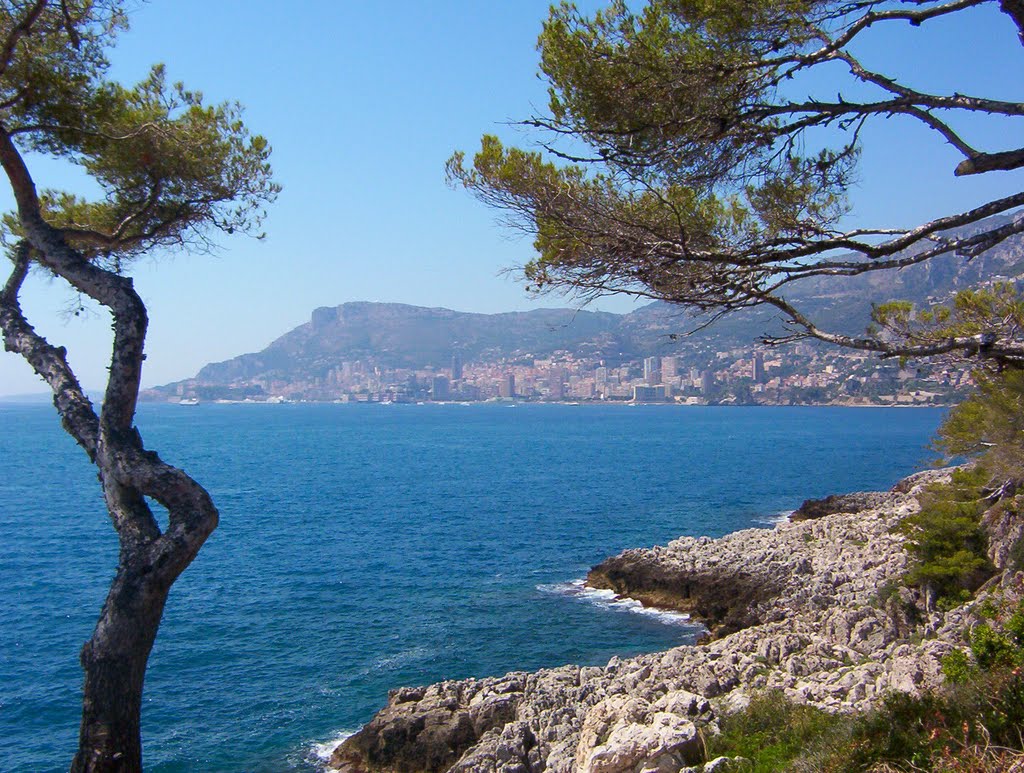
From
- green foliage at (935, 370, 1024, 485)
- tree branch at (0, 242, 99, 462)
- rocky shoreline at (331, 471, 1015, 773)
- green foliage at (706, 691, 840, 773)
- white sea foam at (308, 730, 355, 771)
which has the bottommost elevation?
white sea foam at (308, 730, 355, 771)

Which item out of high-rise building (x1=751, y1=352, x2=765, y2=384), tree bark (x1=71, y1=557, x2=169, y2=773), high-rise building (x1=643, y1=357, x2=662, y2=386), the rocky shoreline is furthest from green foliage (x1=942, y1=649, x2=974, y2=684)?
high-rise building (x1=643, y1=357, x2=662, y2=386)

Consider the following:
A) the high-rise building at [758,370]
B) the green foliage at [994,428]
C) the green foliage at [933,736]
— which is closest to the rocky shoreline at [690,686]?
the green foliage at [933,736]

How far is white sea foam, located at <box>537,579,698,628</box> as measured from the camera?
2031cm

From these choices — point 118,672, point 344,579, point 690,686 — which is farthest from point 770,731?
point 344,579

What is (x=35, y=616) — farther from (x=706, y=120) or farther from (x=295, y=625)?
(x=706, y=120)

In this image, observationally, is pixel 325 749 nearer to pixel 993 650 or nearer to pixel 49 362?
pixel 49 362

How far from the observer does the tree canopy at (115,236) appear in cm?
429

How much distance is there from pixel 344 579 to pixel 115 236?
19529 mm

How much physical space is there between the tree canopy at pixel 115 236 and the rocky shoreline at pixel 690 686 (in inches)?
213

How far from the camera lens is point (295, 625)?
20.2m

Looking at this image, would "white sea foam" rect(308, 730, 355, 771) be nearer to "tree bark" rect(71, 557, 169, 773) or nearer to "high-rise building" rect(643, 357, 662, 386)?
"tree bark" rect(71, 557, 169, 773)

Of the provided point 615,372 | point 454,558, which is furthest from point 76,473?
point 615,372

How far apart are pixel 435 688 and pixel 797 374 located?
158926 mm

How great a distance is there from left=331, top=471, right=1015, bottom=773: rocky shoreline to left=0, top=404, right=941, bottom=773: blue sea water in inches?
72.0
